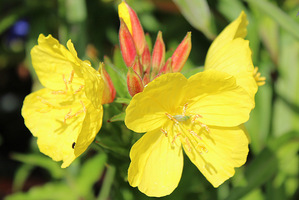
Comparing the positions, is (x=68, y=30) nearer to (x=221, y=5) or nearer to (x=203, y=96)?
(x=221, y=5)

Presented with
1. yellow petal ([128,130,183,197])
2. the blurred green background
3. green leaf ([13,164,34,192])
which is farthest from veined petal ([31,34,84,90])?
green leaf ([13,164,34,192])

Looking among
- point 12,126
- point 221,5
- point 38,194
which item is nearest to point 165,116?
point 38,194

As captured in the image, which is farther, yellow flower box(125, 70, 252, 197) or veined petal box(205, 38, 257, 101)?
veined petal box(205, 38, 257, 101)

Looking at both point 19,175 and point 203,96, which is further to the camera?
point 19,175

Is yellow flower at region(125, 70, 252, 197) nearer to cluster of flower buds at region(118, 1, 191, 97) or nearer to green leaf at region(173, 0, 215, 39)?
cluster of flower buds at region(118, 1, 191, 97)

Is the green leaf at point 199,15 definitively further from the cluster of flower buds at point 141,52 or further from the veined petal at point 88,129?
the veined petal at point 88,129

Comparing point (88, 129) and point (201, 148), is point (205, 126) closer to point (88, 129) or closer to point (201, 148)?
point (201, 148)
